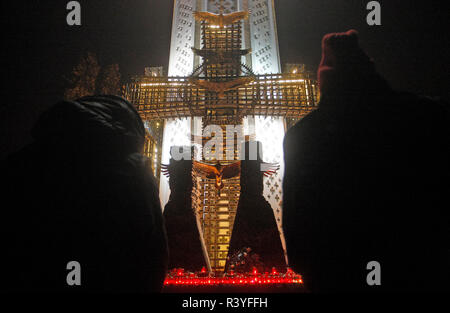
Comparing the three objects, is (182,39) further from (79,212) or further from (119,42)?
(79,212)

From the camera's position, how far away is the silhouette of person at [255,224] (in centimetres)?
246

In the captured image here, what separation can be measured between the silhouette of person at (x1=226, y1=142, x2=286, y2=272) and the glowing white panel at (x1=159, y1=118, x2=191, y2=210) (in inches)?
78.0

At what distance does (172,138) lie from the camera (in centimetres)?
484

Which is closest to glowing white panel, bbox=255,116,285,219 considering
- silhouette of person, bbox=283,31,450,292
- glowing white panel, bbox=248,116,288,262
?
glowing white panel, bbox=248,116,288,262

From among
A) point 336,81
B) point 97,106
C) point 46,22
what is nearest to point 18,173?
point 97,106

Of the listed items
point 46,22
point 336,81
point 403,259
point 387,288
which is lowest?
point 387,288

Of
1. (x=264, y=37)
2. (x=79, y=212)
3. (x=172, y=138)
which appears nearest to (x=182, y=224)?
(x=79, y=212)

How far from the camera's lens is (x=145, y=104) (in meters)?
3.85

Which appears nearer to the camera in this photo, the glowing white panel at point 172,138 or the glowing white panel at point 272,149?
the glowing white panel at point 272,149

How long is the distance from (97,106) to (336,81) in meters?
1.29

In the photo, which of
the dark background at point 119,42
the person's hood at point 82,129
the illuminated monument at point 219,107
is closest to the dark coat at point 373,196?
the person's hood at point 82,129

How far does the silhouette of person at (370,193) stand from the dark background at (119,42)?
3492mm

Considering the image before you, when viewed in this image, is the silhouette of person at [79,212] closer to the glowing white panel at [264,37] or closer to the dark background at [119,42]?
A: the dark background at [119,42]

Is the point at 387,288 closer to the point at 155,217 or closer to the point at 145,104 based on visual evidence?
the point at 155,217
